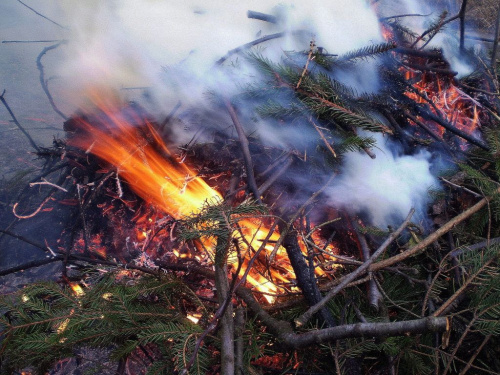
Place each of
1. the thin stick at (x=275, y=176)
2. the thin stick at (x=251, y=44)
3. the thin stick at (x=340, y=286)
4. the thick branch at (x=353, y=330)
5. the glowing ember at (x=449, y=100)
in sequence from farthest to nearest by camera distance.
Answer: the glowing ember at (x=449, y=100)
the thin stick at (x=251, y=44)
the thin stick at (x=275, y=176)
the thin stick at (x=340, y=286)
the thick branch at (x=353, y=330)

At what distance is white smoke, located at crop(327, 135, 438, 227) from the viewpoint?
5.60 feet

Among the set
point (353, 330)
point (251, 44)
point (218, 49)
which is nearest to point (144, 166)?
point (218, 49)

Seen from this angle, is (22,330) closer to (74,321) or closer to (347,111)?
(74,321)

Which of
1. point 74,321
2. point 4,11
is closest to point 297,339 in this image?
point 74,321

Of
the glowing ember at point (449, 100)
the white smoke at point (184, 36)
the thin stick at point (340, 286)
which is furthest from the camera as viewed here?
the glowing ember at point (449, 100)

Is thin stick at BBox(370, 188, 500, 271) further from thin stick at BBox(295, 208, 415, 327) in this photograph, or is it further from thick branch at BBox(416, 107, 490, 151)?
thick branch at BBox(416, 107, 490, 151)

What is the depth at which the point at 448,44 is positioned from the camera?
7.15 ft

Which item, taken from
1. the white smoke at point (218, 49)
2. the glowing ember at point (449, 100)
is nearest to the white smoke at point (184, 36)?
the white smoke at point (218, 49)

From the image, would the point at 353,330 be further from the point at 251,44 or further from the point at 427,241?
the point at 251,44

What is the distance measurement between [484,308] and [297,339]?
0.67 meters

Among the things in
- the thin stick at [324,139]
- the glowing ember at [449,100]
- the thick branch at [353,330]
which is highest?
the glowing ember at [449,100]

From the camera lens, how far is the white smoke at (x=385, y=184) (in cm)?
171

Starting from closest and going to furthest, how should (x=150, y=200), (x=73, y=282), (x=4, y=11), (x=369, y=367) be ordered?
(x=369, y=367), (x=73, y=282), (x=150, y=200), (x=4, y=11)

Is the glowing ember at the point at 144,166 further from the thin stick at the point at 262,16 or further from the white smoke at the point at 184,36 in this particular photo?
the thin stick at the point at 262,16
